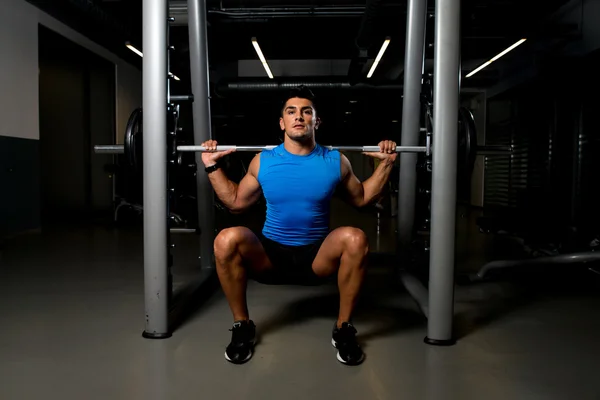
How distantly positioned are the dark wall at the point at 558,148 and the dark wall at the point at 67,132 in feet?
17.2

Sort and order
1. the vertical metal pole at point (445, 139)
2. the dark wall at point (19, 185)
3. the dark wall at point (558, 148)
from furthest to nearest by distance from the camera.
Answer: the dark wall at point (19, 185)
the dark wall at point (558, 148)
the vertical metal pole at point (445, 139)

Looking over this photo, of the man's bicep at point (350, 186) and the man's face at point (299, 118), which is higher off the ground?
the man's face at point (299, 118)

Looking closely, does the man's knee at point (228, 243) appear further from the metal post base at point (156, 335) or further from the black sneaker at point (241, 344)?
the metal post base at point (156, 335)

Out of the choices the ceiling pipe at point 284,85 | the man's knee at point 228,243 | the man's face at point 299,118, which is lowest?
the man's knee at point 228,243

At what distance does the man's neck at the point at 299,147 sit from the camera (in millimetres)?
1760

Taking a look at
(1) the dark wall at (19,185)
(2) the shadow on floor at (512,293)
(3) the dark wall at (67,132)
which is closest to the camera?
(2) the shadow on floor at (512,293)

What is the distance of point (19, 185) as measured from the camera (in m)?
4.52

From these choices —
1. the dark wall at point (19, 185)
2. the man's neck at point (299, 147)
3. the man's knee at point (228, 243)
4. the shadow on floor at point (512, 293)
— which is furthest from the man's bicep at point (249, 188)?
the dark wall at point (19, 185)

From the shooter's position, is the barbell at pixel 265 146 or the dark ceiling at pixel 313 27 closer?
the barbell at pixel 265 146

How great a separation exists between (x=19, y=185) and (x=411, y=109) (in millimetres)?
3900

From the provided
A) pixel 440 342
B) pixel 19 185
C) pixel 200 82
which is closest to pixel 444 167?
pixel 440 342

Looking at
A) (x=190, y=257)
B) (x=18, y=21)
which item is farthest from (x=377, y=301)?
(x=18, y=21)

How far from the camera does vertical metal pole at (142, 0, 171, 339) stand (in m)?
1.66

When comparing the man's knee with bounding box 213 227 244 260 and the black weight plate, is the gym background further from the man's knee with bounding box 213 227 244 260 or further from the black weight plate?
the black weight plate
